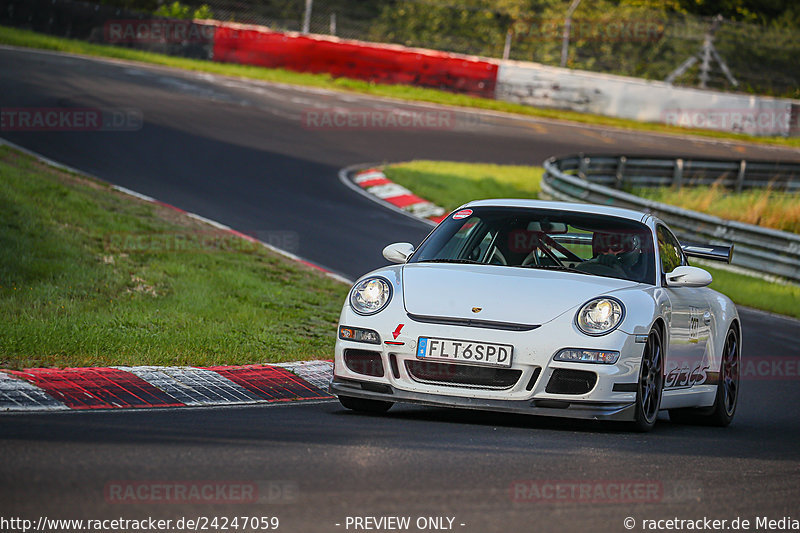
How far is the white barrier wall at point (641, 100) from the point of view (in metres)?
32.4

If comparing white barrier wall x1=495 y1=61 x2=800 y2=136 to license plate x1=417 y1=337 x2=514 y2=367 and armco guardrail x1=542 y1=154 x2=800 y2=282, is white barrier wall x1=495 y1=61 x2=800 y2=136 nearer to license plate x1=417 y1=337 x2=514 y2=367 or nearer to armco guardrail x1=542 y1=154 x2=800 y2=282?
armco guardrail x1=542 y1=154 x2=800 y2=282

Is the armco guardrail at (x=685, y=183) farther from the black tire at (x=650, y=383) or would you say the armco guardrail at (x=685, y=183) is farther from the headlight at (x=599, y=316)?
the headlight at (x=599, y=316)

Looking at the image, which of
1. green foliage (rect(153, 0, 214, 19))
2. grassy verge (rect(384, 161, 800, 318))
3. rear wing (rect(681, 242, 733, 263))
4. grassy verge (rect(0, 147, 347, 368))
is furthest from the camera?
green foliage (rect(153, 0, 214, 19))

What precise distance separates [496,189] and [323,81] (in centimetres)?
1232

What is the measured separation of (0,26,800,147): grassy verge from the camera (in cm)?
3066

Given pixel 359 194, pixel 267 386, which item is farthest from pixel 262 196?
pixel 267 386

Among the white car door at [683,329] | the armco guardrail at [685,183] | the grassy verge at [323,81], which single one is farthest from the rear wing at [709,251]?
the grassy verge at [323,81]

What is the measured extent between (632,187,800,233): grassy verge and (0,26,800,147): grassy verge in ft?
28.3

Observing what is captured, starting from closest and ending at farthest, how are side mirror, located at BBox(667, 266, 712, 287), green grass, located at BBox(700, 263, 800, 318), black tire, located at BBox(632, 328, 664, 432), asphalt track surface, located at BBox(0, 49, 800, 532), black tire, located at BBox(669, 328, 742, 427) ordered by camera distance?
1. asphalt track surface, located at BBox(0, 49, 800, 532)
2. black tire, located at BBox(632, 328, 664, 432)
3. side mirror, located at BBox(667, 266, 712, 287)
4. black tire, located at BBox(669, 328, 742, 427)
5. green grass, located at BBox(700, 263, 800, 318)

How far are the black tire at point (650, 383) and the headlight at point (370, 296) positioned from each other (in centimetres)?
148

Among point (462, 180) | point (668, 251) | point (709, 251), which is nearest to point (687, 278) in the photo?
point (668, 251)

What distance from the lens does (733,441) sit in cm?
706

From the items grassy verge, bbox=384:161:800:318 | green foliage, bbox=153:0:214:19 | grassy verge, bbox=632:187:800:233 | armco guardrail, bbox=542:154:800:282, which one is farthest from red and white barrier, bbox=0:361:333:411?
green foliage, bbox=153:0:214:19

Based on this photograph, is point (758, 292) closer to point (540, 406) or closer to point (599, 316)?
point (599, 316)
